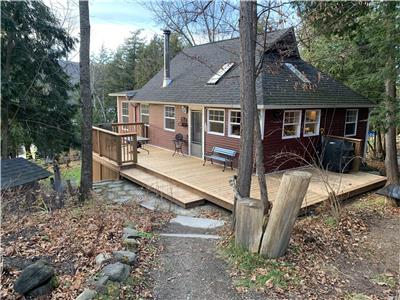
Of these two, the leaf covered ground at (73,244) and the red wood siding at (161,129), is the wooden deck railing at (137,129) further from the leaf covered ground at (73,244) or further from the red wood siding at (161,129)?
the leaf covered ground at (73,244)

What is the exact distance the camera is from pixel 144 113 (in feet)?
50.4

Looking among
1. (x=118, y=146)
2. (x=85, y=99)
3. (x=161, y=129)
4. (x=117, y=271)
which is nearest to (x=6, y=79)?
(x=85, y=99)

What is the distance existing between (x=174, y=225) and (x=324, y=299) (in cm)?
319

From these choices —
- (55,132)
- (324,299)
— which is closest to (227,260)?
(324,299)

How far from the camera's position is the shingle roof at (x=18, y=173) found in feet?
25.0

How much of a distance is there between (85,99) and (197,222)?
14.9 ft

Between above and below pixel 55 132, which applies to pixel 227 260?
below

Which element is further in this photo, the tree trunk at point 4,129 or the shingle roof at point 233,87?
the tree trunk at point 4,129

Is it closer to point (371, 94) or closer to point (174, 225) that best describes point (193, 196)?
point (174, 225)

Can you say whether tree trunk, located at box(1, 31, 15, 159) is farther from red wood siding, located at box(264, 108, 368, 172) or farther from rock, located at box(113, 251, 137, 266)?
red wood siding, located at box(264, 108, 368, 172)

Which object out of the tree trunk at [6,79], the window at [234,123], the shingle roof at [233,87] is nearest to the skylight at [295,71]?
the shingle roof at [233,87]

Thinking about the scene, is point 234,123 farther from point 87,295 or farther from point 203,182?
point 87,295

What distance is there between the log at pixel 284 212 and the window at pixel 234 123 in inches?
252

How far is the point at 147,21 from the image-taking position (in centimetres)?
1169
